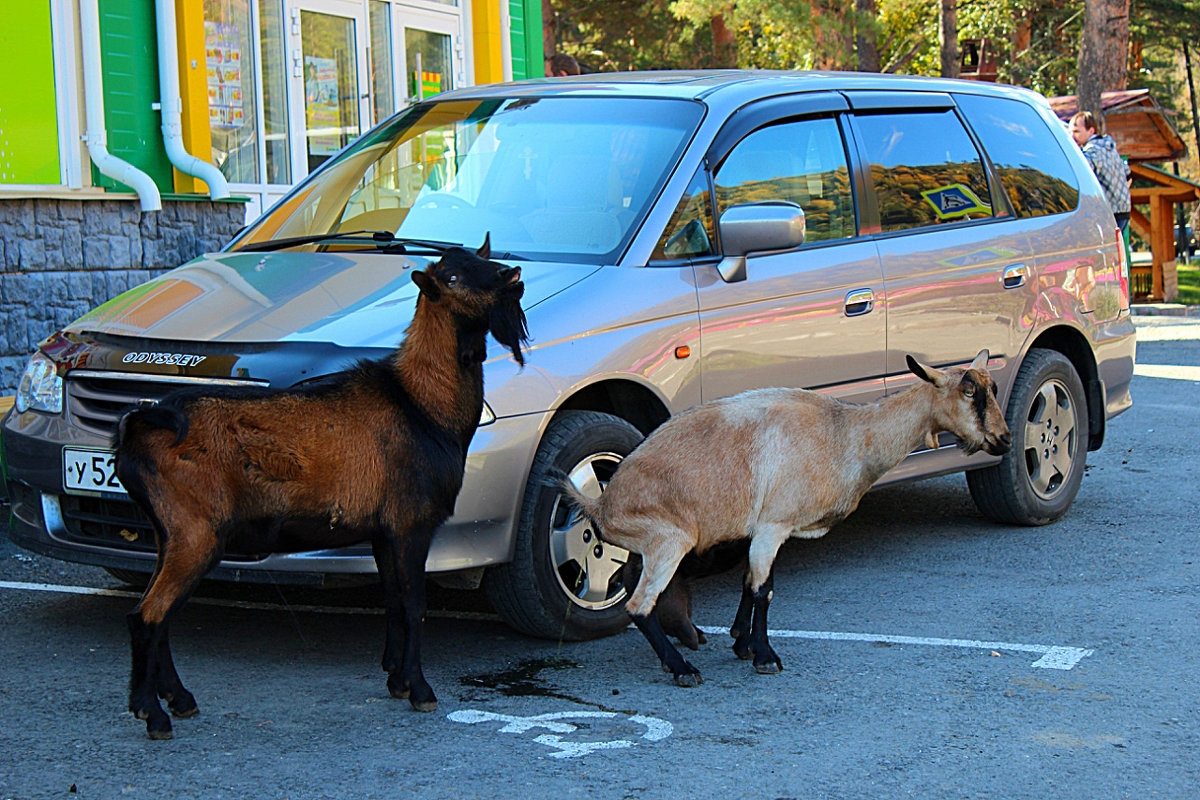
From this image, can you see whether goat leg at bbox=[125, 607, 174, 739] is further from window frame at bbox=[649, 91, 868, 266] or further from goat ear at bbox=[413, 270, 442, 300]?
window frame at bbox=[649, 91, 868, 266]

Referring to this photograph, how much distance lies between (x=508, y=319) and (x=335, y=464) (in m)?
0.74

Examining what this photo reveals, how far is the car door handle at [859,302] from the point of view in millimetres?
6490

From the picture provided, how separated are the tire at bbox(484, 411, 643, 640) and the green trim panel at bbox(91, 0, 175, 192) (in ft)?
24.0

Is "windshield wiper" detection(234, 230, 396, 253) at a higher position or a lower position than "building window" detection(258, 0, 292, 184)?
lower

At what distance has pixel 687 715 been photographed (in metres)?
4.70

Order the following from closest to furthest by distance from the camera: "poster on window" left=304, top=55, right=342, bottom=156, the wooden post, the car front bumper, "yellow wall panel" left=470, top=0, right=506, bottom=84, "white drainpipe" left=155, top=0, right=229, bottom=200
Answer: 1. the car front bumper
2. "white drainpipe" left=155, top=0, right=229, bottom=200
3. "poster on window" left=304, top=55, right=342, bottom=156
4. "yellow wall panel" left=470, top=0, right=506, bottom=84
5. the wooden post

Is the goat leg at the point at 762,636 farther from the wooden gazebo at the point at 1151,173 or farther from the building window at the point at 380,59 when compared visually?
the wooden gazebo at the point at 1151,173

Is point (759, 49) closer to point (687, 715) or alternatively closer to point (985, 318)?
point (985, 318)

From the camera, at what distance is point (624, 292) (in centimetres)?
559

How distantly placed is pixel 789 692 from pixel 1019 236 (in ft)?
11.5

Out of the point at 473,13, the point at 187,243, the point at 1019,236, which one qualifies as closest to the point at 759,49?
the point at 473,13

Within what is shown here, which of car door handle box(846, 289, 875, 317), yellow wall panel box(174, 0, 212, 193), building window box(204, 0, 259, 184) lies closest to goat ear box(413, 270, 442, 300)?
car door handle box(846, 289, 875, 317)

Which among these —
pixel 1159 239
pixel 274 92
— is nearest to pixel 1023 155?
pixel 274 92

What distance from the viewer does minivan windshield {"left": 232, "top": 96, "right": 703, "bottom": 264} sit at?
19.5ft
